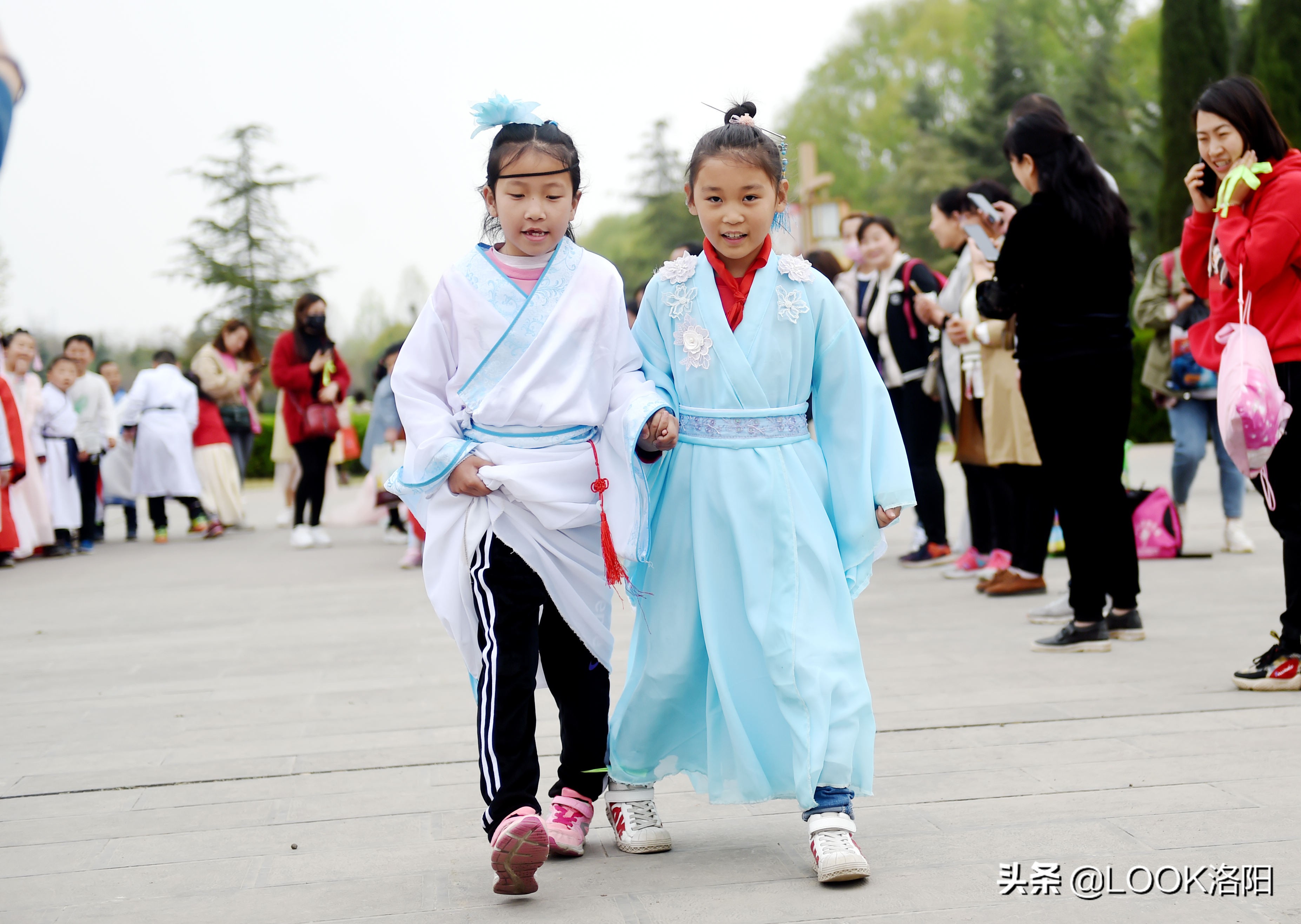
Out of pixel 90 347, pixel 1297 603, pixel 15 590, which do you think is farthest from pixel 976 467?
pixel 90 347

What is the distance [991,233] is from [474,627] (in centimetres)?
483

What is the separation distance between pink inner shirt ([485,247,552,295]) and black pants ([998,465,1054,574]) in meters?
4.01

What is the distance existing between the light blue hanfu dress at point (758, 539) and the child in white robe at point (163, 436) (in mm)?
10330

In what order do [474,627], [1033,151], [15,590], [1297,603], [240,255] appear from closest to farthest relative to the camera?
[474,627], [1297,603], [1033,151], [15,590], [240,255]

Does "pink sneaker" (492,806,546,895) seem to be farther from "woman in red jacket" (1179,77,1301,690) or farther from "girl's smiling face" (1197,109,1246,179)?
"girl's smiling face" (1197,109,1246,179)

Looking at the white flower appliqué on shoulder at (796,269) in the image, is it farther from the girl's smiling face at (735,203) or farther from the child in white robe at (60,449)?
A: the child in white robe at (60,449)

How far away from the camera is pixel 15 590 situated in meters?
8.98

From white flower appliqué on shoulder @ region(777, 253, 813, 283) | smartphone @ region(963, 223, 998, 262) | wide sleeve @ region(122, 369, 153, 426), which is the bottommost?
wide sleeve @ region(122, 369, 153, 426)

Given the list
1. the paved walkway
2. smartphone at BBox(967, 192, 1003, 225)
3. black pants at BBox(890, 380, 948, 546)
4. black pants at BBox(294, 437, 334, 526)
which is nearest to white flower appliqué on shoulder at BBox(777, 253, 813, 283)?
the paved walkway

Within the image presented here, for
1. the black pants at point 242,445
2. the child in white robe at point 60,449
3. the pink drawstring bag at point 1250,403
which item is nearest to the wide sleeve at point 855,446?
the pink drawstring bag at point 1250,403

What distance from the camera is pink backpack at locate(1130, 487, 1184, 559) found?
303 inches

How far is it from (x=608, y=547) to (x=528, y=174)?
2.99 feet

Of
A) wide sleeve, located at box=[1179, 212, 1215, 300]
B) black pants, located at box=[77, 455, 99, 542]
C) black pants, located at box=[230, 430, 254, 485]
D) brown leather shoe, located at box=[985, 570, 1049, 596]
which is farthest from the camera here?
black pants, located at box=[230, 430, 254, 485]

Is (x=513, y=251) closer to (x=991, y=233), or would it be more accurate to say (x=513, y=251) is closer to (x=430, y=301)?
(x=430, y=301)
